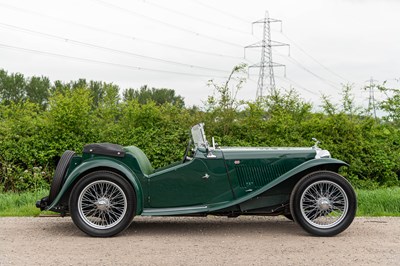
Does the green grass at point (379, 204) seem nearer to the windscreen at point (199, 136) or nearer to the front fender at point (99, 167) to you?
the windscreen at point (199, 136)

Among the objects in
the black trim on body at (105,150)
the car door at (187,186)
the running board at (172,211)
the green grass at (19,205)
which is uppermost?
the black trim on body at (105,150)

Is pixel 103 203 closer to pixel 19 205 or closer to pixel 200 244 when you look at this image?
pixel 200 244

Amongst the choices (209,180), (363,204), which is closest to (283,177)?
(209,180)

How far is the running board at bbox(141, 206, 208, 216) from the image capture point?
6501 mm

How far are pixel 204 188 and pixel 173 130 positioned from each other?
495cm

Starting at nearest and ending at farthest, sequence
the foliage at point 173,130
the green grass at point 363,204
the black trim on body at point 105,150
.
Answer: the black trim on body at point 105,150, the green grass at point 363,204, the foliage at point 173,130

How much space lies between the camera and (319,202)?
6.46 metres

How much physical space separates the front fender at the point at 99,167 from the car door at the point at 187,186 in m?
0.18

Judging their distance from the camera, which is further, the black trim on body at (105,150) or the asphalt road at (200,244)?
the black trim on body at (105,150)

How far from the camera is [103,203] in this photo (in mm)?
6410

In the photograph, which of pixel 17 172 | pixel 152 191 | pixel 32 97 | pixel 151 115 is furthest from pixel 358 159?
pixel 32 97

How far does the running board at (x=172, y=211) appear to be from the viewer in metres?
6.50

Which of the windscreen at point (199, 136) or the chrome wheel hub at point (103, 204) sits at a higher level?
the windscreen at point (199, 136)

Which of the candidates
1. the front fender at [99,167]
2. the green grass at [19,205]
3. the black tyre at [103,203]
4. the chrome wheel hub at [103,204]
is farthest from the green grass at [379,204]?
the green grass at [19,205]
